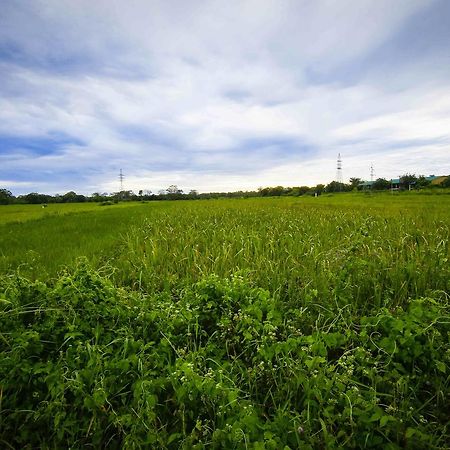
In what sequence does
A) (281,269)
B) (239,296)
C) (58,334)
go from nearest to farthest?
(58,334) < (239,296) < (281,269)

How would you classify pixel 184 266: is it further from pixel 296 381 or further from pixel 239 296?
pixel 296 381

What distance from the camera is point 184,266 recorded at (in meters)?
4.95

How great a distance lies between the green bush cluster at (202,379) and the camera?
178cm

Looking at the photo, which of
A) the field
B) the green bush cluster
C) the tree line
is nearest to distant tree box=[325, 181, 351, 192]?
the tree line

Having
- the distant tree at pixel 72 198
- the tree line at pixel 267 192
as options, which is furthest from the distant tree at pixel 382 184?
the distant tree at pixel 72 198

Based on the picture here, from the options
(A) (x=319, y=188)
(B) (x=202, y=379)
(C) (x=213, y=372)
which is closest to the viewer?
(B) (x=202, y=379)

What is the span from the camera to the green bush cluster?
1776 millimetres

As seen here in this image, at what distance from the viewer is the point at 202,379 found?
1.97m

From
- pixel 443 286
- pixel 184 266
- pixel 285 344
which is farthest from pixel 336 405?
pixel 184 266

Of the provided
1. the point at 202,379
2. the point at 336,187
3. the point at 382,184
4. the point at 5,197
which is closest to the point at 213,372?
the point at 202,379

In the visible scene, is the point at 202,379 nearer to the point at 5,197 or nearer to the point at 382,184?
the point at 5,197

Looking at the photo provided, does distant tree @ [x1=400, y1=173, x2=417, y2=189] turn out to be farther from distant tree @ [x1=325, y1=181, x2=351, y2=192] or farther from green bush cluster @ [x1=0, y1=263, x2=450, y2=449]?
green bush cluster @ [x1=0, y1=263, x2=450, y2=449]

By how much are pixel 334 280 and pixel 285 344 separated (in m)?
1.62

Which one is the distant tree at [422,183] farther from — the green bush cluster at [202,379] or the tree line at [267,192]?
the green bush cluster at [202,379]
